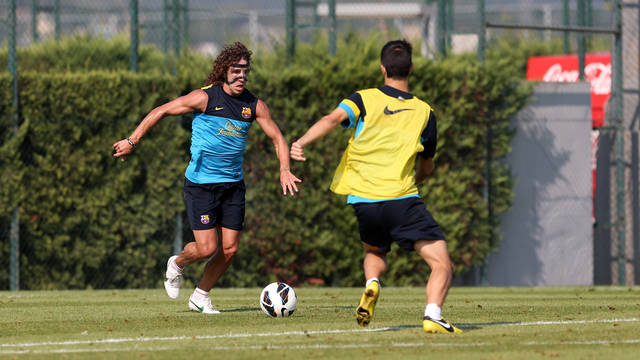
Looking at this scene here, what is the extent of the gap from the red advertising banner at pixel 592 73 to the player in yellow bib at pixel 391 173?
1175 cm

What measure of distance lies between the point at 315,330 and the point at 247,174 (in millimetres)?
7809

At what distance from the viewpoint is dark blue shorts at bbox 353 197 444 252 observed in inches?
293

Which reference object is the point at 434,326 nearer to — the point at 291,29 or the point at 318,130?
the point at 318,130

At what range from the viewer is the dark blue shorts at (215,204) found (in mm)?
9438

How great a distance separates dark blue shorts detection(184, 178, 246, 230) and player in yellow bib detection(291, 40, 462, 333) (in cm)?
202

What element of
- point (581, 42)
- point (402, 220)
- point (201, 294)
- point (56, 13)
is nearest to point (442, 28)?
point (581, 42)

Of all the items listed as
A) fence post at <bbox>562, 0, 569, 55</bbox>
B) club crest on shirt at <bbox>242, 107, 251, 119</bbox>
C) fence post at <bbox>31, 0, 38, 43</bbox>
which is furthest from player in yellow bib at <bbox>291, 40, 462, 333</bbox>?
fence post at <bbox>31, 0, 38, 43</bbox>

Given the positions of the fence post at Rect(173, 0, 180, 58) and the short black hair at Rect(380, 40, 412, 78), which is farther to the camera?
the fence post at Rect(173, 0, 180, 58)

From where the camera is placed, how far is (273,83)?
15.6 m

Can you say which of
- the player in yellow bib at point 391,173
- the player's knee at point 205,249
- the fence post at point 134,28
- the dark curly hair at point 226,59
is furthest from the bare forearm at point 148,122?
the fence post at point 134,28

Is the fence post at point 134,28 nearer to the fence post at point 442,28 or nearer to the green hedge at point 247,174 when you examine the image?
the green hedge at point 247,174

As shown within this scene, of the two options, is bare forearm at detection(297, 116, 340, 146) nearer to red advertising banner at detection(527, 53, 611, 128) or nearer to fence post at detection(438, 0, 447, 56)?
fence post at detection(438, 0, 447, 56)

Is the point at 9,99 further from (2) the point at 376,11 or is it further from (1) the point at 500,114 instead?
(2) the point at 376,11

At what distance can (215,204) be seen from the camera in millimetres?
9469
